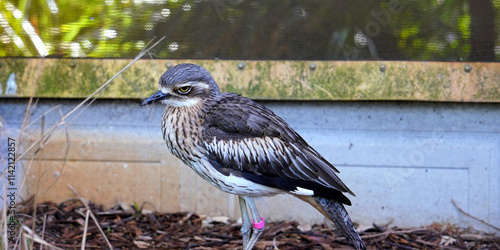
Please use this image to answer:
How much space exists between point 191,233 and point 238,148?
118 centimetres

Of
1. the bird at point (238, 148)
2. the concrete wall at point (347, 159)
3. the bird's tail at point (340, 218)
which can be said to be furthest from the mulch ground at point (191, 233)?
the bird at point (238, 148)

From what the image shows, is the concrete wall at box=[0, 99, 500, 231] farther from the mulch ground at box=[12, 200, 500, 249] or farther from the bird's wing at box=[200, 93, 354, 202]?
the bird's wing at box=[200, 93, 354, 202]

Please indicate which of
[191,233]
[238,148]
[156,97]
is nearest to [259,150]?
[238,148]

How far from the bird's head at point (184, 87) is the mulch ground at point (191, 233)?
1171 mm

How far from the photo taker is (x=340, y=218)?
3584mm

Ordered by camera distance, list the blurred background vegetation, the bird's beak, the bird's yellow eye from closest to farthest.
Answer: the bird's beak, the bird's yellow eye, the blurred background vegetation

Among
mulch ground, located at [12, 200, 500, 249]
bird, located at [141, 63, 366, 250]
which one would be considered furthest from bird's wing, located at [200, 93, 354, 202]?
mulch ground, located at [12, 200, 500, 249]

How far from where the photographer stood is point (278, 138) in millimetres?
3590

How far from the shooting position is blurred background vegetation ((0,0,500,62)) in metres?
4.34

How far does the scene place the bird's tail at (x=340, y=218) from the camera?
11.7 ft

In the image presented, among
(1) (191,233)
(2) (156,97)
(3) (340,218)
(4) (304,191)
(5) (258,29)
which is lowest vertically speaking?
(1) (191,233)

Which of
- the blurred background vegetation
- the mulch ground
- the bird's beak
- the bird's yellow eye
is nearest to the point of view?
the bird's beak

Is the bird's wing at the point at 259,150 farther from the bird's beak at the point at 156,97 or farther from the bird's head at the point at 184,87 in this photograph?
the bird's beak at the point at 156,97

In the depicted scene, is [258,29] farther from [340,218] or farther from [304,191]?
[340,218]
